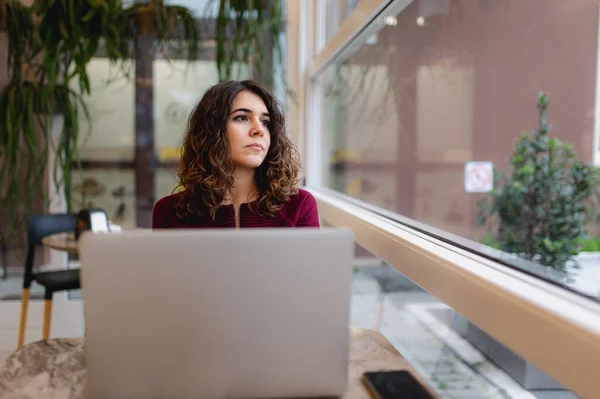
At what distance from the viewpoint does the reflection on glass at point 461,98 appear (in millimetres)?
992

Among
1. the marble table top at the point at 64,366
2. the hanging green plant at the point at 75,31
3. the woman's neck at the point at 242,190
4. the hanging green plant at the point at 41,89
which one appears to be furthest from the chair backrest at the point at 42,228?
the marble table top at the point at 64,366

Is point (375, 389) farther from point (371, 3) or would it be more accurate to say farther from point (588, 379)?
point (371, 3)

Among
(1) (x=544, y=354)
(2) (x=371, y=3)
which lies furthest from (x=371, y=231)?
(1) (x=544, y=354)

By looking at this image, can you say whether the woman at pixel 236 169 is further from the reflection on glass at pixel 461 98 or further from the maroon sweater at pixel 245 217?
the reflection on glass at pixel 461 98

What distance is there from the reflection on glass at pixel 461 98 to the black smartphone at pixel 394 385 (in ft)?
0.96

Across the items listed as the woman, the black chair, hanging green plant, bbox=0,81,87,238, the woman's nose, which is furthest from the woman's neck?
hanging green plant, bbox=0,81,87,238

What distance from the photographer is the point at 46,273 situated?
9.45ft

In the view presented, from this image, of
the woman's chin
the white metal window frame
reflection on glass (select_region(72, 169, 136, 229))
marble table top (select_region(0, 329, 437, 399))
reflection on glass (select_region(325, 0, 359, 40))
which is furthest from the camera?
reflection on glass (select_region(72, 169, 136, 229))

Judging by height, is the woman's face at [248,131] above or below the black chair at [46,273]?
above

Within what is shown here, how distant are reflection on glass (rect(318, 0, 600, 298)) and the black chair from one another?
159 centimetres

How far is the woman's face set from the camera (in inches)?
55.1

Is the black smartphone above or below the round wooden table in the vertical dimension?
above

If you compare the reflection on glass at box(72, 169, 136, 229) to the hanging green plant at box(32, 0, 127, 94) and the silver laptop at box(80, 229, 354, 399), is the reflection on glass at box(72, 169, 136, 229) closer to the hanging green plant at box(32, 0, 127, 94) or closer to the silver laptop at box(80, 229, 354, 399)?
the hanging green plant at box(32, 0, 127, 94)

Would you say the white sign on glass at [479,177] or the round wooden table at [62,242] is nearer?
the white sign on glass at [479,177]
